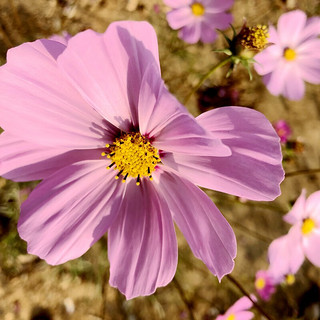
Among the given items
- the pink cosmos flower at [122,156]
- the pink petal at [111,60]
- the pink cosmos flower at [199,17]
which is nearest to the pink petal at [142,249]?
the pink cosmos flower at [122,156]

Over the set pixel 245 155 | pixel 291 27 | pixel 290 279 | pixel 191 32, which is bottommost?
pixel 290 279

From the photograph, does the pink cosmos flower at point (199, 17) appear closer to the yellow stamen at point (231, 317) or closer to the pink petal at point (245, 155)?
the pink petal at point (245, 155)

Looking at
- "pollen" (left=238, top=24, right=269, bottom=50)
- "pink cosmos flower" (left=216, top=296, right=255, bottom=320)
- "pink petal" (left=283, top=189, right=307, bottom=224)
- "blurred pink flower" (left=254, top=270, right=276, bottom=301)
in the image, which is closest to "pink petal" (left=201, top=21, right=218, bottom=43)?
"pollen" (left=238, top=24, right=269, bottom=50)

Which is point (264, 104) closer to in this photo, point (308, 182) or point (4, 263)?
point (308, 182)

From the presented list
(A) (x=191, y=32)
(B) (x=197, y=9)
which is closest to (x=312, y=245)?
(A) (x=191, y=32)

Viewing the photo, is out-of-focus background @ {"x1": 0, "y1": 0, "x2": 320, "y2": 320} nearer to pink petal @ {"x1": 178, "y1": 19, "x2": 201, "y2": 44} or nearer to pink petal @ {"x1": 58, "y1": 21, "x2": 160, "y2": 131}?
pink petal @ {"x1": 178, "y1": 19, "x2": 201, "y2": 44}

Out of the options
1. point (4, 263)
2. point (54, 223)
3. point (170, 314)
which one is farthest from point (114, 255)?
point (170, 314)

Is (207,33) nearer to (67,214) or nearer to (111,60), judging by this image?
(111,60)
